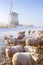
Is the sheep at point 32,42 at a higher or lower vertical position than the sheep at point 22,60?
lower

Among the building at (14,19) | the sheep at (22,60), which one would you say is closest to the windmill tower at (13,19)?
the building at (14,19)

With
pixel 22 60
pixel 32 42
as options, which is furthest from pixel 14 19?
pixel 22 60

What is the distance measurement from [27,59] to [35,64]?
0.87 ft

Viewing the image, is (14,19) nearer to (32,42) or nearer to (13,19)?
(13,19)

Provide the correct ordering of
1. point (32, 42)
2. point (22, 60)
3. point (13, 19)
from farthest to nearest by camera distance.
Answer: point (13, 19)
point (32, 42)
point (22, 60)

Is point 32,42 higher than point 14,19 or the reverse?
higher

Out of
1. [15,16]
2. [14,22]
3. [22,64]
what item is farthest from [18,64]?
[15,16]

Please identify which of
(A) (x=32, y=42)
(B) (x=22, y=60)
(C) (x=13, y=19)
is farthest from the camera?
(C) (x=13, y=19)

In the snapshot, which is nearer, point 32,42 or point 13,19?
point 32,42

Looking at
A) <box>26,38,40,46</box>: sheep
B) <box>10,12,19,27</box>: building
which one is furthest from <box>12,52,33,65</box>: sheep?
<box>10,12,19,27</box>: building

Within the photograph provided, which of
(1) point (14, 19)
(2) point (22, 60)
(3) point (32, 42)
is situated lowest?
(1) point (14, 19)

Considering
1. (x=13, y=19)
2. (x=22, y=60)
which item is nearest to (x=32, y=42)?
(x=22, y=60)

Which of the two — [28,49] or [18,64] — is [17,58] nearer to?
[18,64]

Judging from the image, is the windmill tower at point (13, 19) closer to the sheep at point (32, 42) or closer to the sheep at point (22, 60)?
the sheep at point (32, 42)
